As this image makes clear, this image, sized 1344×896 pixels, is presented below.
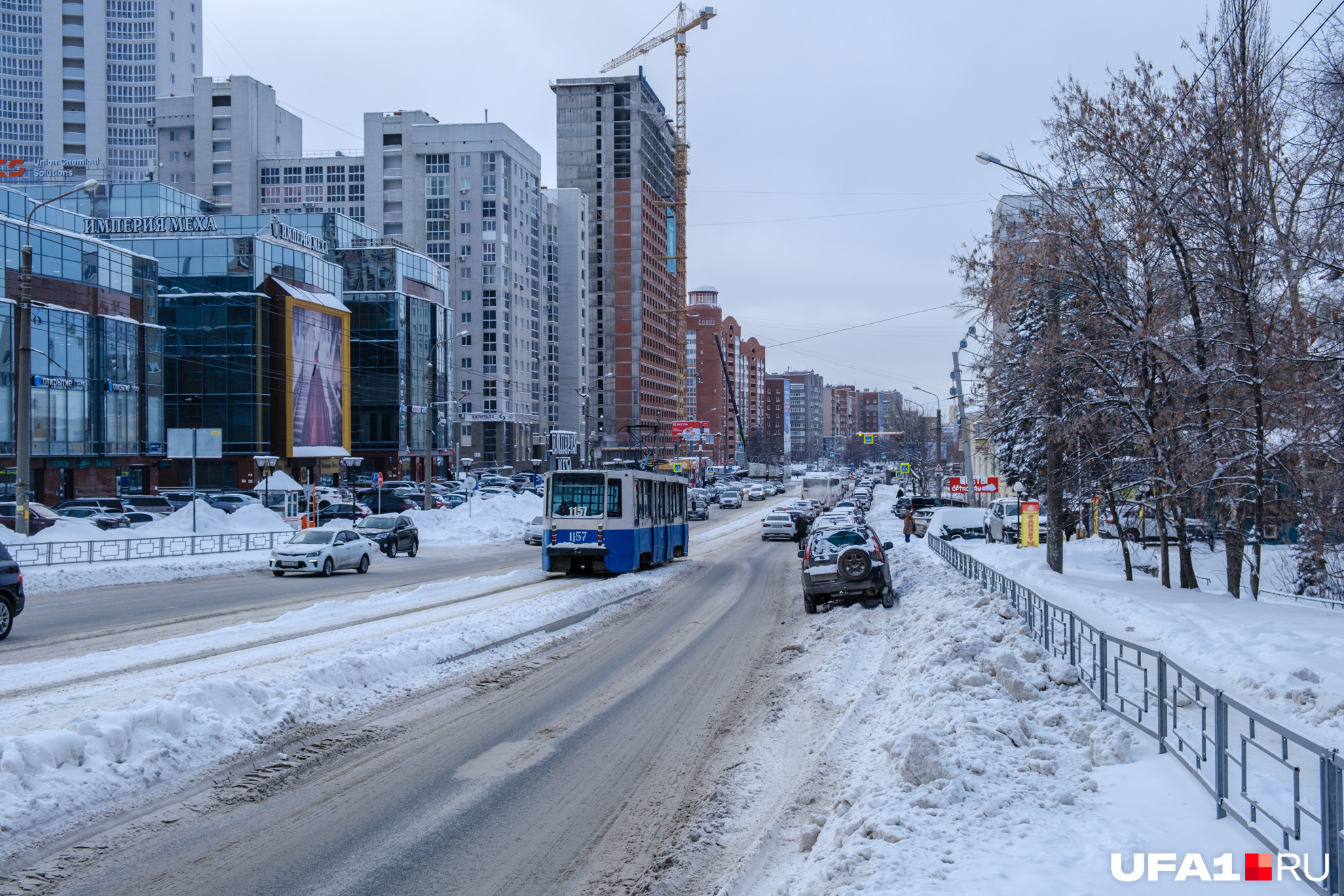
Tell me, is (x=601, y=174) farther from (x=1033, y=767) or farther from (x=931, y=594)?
(x=1033, y=767)

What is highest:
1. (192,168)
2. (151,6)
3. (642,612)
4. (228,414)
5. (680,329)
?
(151,6)

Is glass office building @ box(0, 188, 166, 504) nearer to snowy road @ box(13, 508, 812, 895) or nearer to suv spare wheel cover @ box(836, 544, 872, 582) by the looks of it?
suv spare wheel cover @ box(836, 544, 872, 582)

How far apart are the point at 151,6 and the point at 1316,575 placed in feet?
558

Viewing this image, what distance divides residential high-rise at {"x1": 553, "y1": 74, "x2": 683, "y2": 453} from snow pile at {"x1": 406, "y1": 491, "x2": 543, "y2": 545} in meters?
88.6

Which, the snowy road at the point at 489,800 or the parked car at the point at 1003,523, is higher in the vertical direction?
the snowy road at the point at 489,800

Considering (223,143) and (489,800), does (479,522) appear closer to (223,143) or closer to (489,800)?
(489,800)

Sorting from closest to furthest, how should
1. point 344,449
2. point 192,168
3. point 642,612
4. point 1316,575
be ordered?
point 1316,575, point 642,612, point 344,449, point 192,168

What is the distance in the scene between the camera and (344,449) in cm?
8100

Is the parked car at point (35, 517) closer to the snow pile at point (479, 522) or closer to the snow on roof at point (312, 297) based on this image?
the snow pile at point (479, 522)

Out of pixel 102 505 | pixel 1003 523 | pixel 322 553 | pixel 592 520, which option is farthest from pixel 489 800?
pixel 102 505

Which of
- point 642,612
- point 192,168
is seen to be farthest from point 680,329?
point 642,612

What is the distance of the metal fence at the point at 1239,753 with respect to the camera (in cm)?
498

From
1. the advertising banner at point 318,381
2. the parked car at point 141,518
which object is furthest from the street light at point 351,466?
the parked car at point 141,518

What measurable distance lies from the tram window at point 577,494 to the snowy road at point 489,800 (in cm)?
1294
